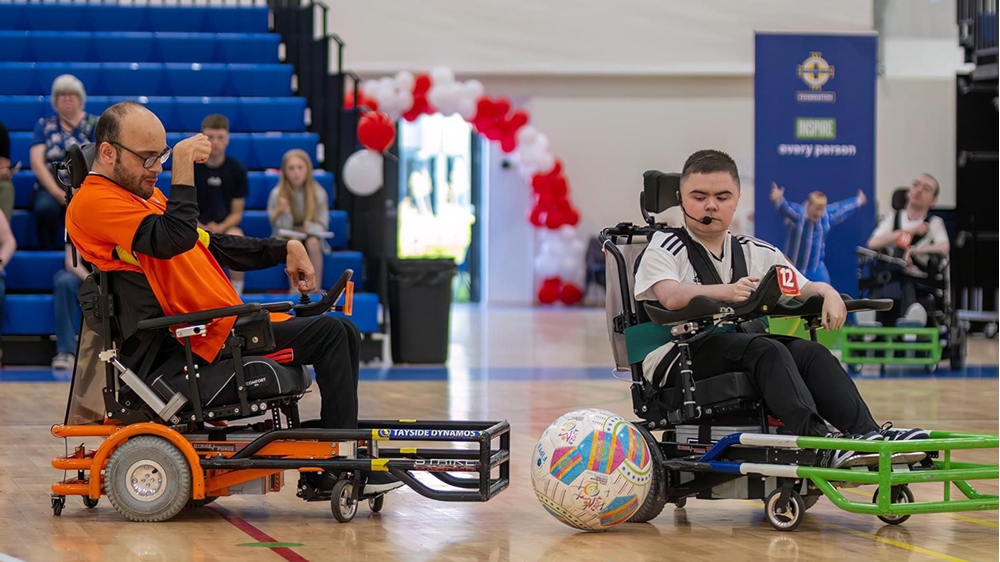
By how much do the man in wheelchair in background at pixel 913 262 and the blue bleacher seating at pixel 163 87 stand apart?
145 inches

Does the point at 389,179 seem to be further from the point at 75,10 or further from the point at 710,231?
the point at 710,231

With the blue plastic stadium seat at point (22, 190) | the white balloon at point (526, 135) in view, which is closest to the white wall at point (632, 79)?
the white balloon at point (526, 135)

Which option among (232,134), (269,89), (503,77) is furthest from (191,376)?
(503,77)

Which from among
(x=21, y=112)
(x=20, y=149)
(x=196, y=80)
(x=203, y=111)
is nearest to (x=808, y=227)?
(x=203, y=111)

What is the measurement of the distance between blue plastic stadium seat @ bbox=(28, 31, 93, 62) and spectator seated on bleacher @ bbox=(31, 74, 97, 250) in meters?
2.63

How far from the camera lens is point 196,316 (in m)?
3.78

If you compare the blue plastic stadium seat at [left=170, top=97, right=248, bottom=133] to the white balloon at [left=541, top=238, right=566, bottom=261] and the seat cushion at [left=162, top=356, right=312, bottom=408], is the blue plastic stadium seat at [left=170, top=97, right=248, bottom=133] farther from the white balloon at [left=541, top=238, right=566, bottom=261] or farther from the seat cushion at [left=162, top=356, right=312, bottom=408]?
the white balloon at [left=541, top=238, right=566, bottom=261]

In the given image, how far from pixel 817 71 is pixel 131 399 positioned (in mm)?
7437

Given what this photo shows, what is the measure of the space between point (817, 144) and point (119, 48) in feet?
20.2

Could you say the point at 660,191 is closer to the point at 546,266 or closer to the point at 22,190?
the point at 22,190

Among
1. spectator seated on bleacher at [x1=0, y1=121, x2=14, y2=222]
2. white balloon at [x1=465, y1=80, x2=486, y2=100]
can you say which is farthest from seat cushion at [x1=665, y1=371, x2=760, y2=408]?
white balloon at [x1=465, y1=80, x2=486, y2=100]

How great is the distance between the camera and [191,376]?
3865 mm

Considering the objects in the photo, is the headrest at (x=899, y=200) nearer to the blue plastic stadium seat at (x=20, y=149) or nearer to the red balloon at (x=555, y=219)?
the blue plastic stadium seat at (x=20, y=149)

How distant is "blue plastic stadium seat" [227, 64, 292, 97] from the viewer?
1143 cm
